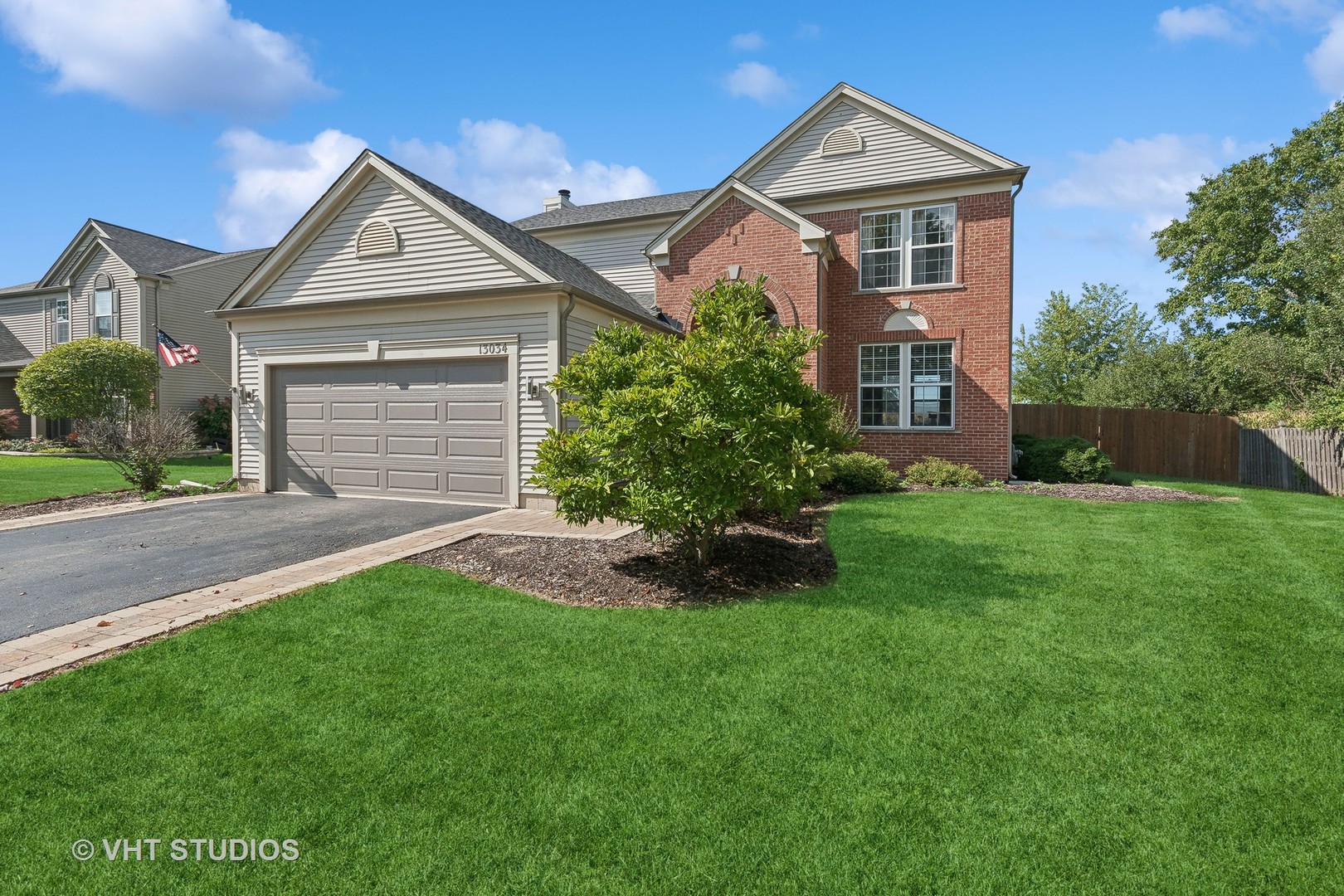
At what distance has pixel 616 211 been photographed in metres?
21.2

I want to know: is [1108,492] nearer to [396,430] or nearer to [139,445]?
[396,430]

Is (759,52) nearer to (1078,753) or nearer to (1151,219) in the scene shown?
(1078,753)

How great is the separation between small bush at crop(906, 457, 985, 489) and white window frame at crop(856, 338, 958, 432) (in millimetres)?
1463

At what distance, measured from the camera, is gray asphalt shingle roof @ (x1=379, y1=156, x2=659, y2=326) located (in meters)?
11.4

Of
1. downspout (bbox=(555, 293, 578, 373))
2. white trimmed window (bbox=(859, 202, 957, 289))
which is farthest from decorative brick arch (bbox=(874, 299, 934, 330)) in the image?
downspout (bbox=(555, 293, 578, 373))

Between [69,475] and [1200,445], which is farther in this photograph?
[1200,445]

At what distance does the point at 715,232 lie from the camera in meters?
15.5

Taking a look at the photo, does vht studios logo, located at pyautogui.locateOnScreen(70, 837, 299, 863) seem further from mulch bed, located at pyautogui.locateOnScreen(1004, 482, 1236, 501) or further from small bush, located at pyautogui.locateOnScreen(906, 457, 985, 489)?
small bush, located at pyautogui.locateOnScreen(906, 457, 985, 489)

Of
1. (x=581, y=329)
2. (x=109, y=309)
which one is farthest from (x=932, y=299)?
(x=109, y=309)

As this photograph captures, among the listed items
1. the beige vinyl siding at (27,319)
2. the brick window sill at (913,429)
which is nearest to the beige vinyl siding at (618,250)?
the brick window sill at (913,429)

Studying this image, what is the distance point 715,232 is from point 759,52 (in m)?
4.40

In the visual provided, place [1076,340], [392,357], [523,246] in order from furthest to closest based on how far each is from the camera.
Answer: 1. [1076,340]
2. [523,246]
3. [392,357]

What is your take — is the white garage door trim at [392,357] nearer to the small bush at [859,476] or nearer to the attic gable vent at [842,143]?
the small bush at [859,476]

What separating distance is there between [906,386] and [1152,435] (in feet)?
29.3
